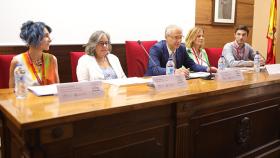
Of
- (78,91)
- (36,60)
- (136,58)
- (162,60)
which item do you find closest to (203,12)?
(136,58)

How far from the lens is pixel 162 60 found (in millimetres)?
2629

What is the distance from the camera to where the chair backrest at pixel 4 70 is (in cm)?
219

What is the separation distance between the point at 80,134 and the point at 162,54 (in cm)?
148

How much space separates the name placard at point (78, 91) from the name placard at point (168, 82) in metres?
0.34

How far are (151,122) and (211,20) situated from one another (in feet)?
9.88

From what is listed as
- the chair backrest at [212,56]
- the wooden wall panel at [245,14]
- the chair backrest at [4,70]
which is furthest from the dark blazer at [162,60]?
the wooden wall panel at [245,14]

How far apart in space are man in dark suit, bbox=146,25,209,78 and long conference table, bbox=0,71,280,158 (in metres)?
0.52

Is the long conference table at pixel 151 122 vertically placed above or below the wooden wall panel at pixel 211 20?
below

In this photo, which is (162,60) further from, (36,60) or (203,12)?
(203,12)

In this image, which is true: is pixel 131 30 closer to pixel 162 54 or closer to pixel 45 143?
pixel 162 54

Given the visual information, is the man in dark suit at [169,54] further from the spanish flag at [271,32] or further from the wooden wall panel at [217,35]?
the spanish flag at [271,32]

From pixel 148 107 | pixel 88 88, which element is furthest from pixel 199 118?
pixel 88 88

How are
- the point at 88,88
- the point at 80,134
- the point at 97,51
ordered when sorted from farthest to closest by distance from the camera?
the point at 97,51 < the point at 88,88 < the point at 80,134

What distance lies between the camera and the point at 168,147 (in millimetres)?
1640
